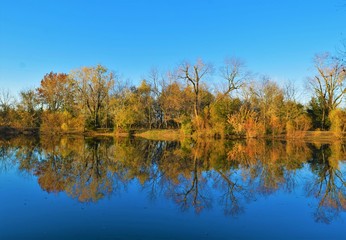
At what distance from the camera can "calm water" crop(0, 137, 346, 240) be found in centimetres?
566

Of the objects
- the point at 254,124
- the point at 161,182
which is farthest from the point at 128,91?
the point at 161,182

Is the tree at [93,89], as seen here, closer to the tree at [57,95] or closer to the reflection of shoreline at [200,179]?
the tree at [57,95]

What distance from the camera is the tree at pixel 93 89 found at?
43.1 m

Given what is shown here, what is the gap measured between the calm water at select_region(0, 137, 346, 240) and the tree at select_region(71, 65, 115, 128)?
105ft

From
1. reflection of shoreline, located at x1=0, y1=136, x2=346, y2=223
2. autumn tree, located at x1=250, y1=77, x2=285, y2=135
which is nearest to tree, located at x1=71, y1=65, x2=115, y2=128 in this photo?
autumn tree, located at x1=250, y1=77, x2=285, y2=135

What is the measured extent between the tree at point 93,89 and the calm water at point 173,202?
105 feet

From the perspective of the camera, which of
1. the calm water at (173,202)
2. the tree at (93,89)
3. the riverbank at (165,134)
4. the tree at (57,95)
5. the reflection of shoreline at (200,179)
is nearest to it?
the calm water at (173,202)

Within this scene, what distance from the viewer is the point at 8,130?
4322 centimetres

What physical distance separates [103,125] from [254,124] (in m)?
26.2

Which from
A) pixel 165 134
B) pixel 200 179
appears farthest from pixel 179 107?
pixel 200 179

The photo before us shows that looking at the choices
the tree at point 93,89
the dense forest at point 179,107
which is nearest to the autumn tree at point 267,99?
the dense forest at point 179,107

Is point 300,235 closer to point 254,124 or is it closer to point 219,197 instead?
point 219,197

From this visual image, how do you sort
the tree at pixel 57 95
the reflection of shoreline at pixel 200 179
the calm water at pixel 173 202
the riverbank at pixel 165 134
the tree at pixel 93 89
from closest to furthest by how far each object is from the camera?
the calm water at pixel 173 202
the reflection of shoreline at pixel 200 179
the riverbank at pixel 165 134
the tree at pixel 93 89
the tree at pixel 57 95

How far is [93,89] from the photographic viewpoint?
4416 cm
